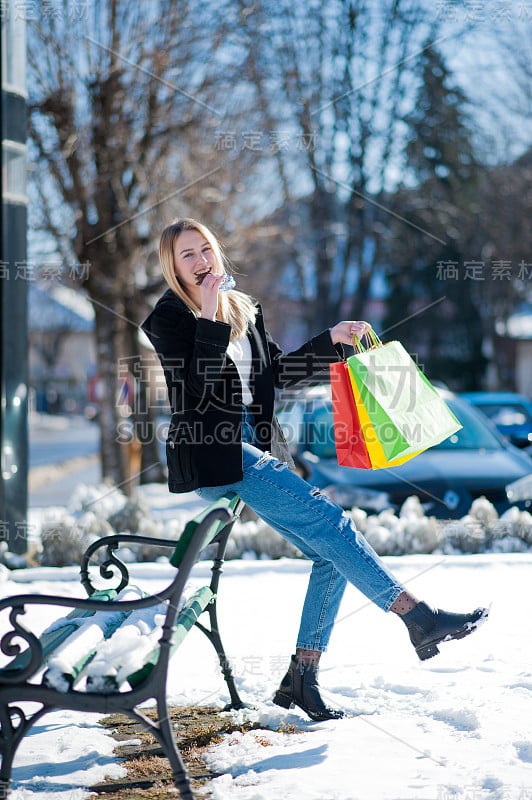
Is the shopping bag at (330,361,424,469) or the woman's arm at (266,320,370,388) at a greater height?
the woman's arm at (266,320,370,388)

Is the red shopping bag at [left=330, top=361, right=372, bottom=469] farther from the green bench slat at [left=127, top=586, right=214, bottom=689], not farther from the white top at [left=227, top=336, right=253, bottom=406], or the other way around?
the green bench slat at [left=127, top=586, right=214, bottom=689]

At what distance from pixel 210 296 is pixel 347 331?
762mm

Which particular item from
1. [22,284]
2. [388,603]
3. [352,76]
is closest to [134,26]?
[22,284]

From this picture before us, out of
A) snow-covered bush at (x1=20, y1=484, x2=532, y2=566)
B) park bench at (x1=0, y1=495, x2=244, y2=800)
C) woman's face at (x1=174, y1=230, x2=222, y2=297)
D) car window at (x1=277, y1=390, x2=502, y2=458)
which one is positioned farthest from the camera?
car window at (x1=277, y1=390, x2=502, y2=458)

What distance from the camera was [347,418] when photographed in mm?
3494

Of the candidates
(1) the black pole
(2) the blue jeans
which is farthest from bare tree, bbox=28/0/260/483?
(2) the blue jeans

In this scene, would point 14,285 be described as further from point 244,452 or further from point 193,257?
point 244,452

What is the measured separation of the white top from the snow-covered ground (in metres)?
1.26

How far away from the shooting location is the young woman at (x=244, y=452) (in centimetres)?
316

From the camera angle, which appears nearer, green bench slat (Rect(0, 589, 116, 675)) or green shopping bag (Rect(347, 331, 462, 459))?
green bench slat (Rect(0, 589, 116, 675))

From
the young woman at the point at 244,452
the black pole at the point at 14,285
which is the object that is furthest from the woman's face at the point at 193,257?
the black pole at the point at 14,285

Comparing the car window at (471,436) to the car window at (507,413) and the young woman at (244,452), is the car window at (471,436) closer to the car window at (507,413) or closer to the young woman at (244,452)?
the car window at (507,413)

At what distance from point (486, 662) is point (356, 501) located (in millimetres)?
3245

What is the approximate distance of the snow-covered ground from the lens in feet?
9.29
